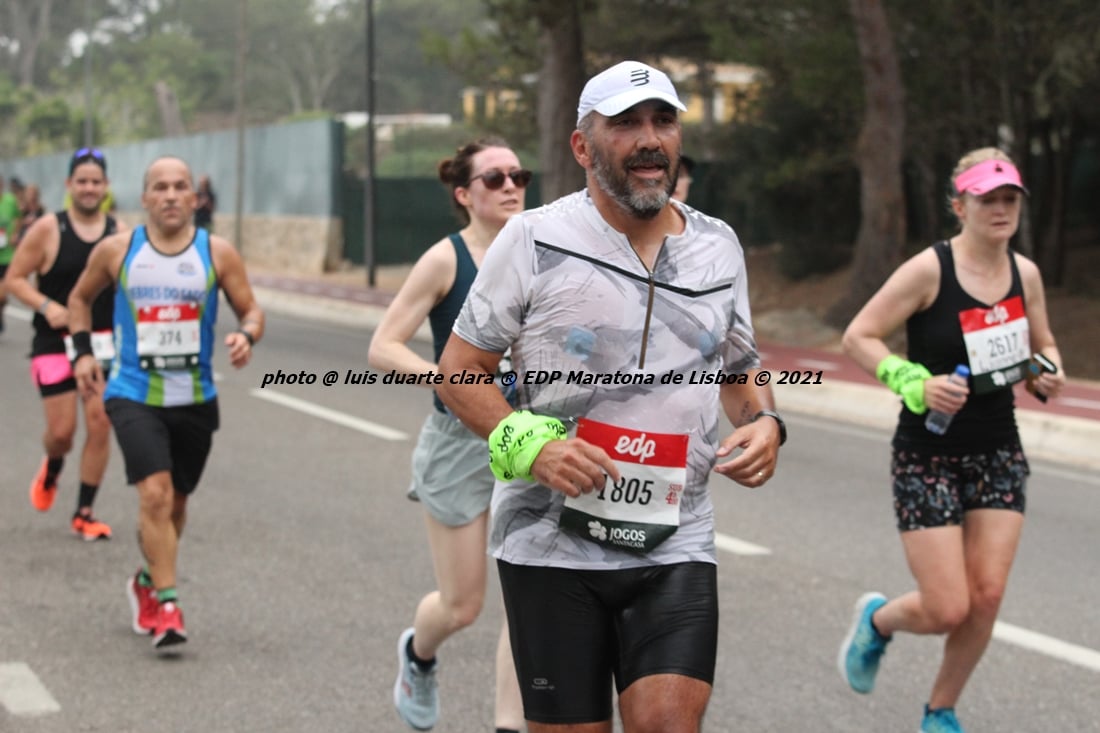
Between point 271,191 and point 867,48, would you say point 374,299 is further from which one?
point 271,191

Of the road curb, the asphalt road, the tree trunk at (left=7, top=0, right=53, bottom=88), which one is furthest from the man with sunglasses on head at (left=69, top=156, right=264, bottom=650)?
the tree trunk at (left=7, top=0, right=53, bottom=88)

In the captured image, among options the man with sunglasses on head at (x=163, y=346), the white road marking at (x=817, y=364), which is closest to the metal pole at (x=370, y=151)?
the white road marking at (x=817, y=364)

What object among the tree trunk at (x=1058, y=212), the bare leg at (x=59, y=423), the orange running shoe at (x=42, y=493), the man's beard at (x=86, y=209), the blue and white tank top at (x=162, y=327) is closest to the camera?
the blue and white tank top at (x=162, y=327)

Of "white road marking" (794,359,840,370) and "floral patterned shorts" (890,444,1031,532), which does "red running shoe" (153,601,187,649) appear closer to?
"floral patterned shorts" (890,444,1031,532)

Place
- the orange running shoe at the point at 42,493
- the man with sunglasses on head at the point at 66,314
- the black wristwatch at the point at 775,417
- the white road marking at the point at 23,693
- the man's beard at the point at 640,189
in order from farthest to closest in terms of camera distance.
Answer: the orange running shoe at the point at 42,493 < the man with sunglasses on head at the point at 66,314 < the white road marking at the point at 23,693 < the black wristwatch at the point at 775,417 < the man's beard at the point at 640,189

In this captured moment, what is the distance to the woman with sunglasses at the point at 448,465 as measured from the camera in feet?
17.6

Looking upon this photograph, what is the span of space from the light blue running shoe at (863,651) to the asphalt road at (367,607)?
96 mm

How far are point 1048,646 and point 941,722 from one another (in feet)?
4.75

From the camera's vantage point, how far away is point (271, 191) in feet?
140

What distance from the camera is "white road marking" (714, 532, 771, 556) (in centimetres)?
848

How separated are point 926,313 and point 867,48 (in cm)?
1585

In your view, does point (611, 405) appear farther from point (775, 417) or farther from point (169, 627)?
point (169, 627)

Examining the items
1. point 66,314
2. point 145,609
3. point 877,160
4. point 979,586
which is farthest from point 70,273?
point 877,160

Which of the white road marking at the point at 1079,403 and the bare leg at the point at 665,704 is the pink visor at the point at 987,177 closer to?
the bare leg at the point at 665,704
